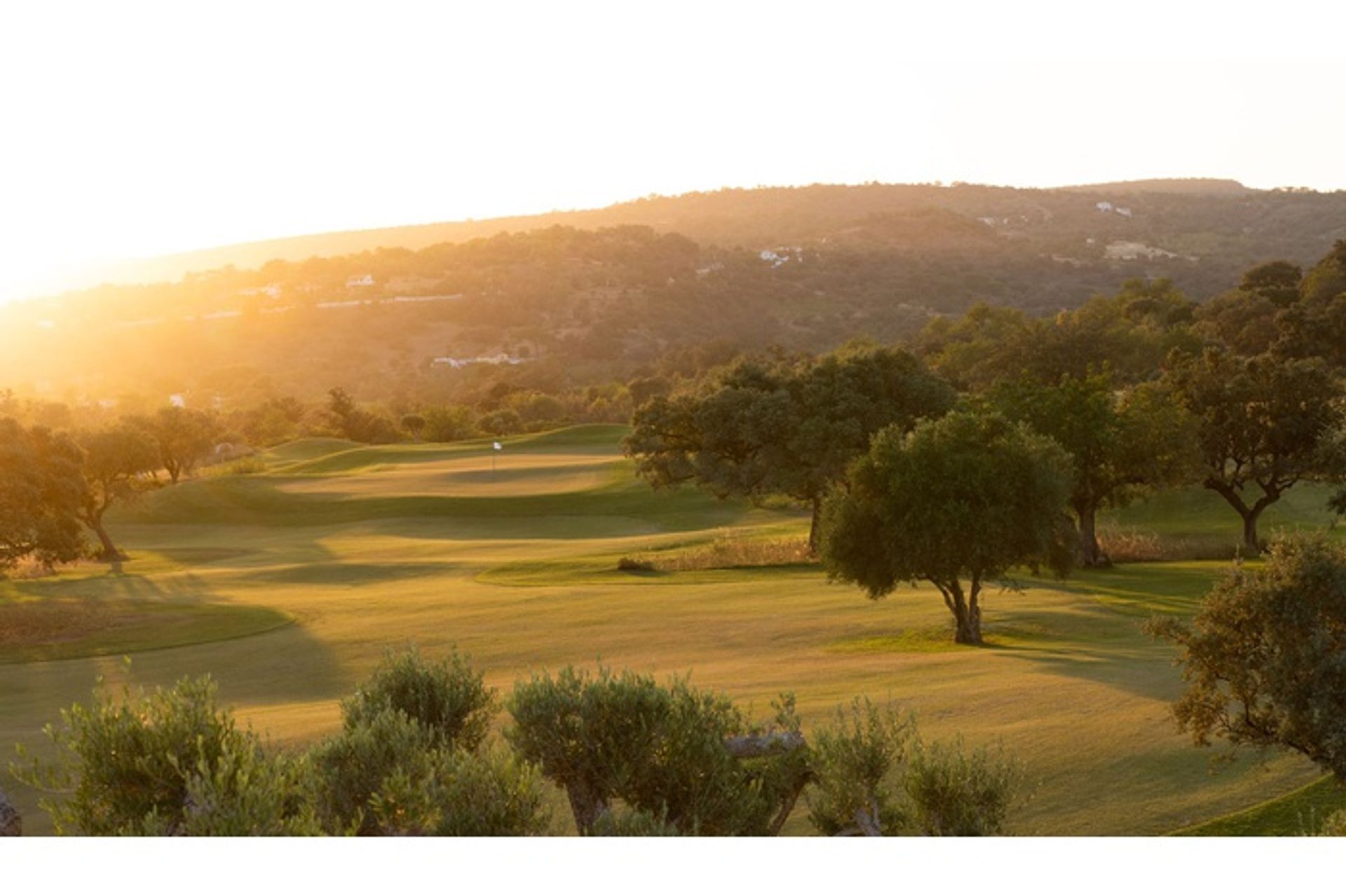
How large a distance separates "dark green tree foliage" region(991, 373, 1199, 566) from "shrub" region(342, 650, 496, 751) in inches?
1114

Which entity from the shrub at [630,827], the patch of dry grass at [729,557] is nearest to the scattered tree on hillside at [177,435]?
the patch of dry grass at [729,557]

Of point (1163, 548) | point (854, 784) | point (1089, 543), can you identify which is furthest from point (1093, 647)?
point (1163, 548)

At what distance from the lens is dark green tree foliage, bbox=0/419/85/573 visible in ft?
145

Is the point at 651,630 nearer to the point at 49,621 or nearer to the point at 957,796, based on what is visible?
the point at 49,621

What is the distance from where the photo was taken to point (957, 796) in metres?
15.0

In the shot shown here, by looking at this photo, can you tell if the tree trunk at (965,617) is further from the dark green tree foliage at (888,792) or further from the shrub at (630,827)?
the shrub at (630,827)

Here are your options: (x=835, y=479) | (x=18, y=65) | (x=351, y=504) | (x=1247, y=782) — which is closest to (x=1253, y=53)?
(x=1247, y=782)

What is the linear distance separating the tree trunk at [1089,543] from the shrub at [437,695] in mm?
31063

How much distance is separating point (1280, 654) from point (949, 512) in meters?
14.8

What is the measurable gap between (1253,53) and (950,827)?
1069cm

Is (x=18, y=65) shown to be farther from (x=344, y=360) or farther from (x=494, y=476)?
(x=344, y=360)

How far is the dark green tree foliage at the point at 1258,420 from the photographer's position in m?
44.4

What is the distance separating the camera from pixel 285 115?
2309 centimetres

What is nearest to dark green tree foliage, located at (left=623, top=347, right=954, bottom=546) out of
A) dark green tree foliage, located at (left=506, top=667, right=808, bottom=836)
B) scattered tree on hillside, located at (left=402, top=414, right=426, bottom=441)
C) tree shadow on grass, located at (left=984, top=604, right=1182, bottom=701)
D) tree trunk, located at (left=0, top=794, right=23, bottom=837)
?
tree shadow on grass, located at (left=984, top=604, right=1182, bottom=701)
